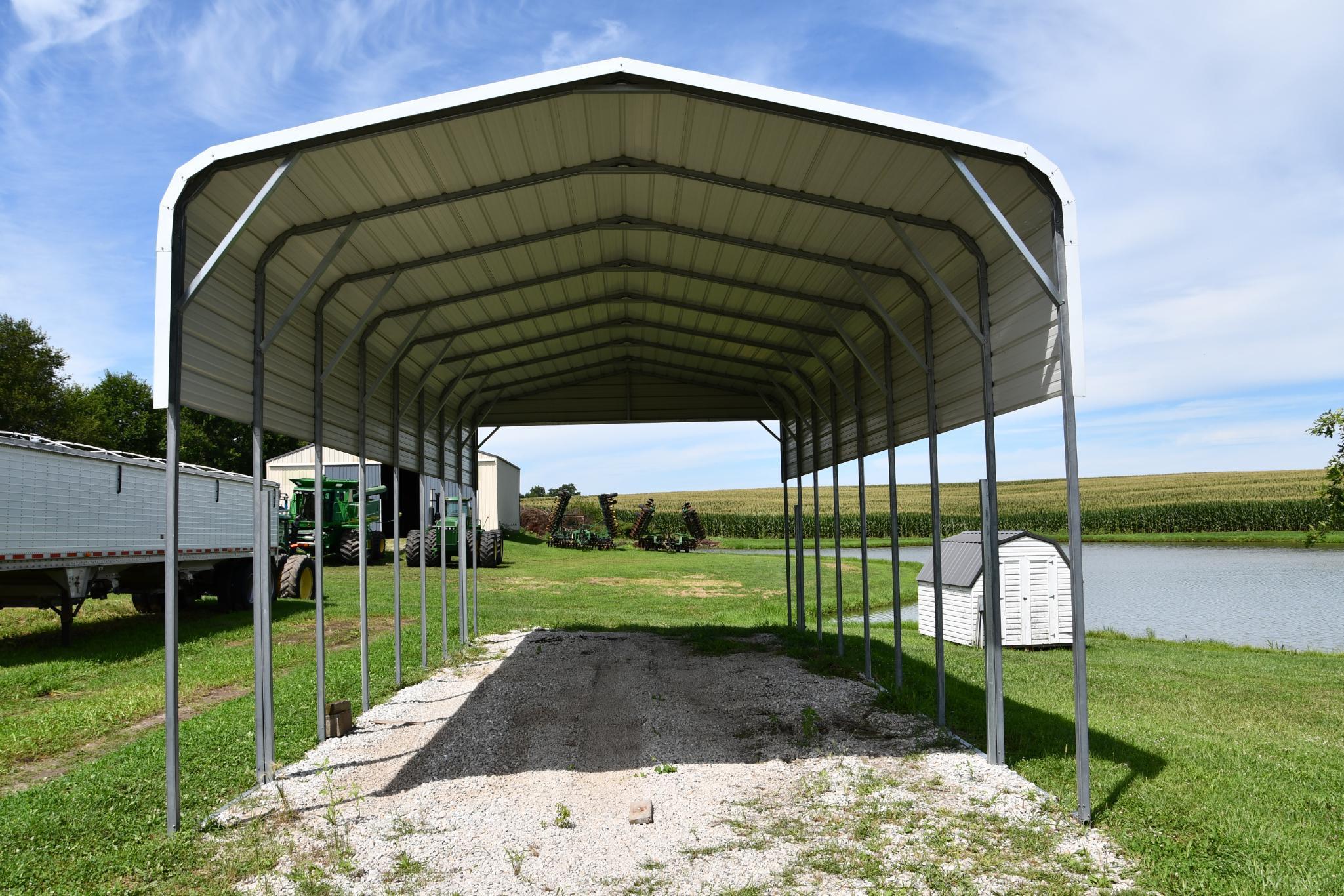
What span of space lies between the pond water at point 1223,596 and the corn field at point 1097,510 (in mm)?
5687

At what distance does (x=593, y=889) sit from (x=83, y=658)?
971 centimetres

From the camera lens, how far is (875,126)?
561 cm

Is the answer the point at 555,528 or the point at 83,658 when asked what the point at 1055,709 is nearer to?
the point at 83,658

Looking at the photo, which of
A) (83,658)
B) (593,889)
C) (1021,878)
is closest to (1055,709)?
(1021,878)

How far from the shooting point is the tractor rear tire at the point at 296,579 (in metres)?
18.2

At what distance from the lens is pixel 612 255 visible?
30.3 ft

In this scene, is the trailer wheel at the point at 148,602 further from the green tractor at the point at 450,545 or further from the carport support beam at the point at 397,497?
the green tractor at the point at 450,545

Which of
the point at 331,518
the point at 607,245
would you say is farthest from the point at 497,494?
the point at 607,245

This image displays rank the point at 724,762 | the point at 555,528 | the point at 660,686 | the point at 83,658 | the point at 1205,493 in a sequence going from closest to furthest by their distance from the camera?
the point at 724,762
the point at 660,686
the point at 83,658
the point at 555,528
the point at 1205,493

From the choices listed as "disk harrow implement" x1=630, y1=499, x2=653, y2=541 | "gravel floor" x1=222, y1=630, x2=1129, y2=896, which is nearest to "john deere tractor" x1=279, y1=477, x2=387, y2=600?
"disk harrow implement" x1=630, y1=499, x2=653, y2=541

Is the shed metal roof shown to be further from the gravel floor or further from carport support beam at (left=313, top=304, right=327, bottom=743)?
carport support beam at (left=313, top=304, right=327, bottom=743)

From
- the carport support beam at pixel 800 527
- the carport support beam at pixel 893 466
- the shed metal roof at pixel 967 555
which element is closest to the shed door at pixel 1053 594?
the shed metal roof at pixel 967 555

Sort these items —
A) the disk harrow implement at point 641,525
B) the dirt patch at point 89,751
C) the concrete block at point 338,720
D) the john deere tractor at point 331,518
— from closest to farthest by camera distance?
1. the dirt patch at point 89,751
2. the concrete block at point 338,720
3. the john deere tractor at point 331,518
4. the disk harrow implement at point 641,525

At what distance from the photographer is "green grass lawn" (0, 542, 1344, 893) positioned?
187 inches
